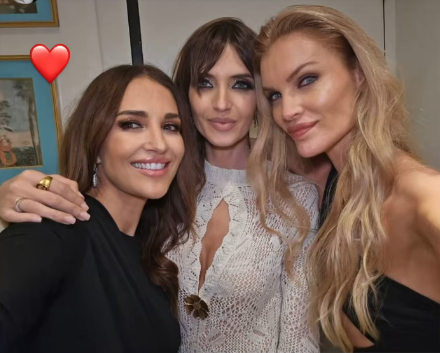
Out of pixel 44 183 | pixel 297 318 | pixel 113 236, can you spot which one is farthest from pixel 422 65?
pixel 44 183

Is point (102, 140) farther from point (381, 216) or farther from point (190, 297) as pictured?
point (381, 216)

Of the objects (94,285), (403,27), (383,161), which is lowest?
(94,285)

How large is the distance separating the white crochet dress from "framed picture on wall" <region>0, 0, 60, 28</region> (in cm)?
109

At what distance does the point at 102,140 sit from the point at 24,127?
0.78 metres

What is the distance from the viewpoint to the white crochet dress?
3.68 ft

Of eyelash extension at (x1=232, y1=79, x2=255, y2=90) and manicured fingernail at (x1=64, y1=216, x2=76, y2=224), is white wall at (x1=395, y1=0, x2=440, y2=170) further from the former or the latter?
manicured fingernail at (x1=64, y1=216, x2=76, y2=224)

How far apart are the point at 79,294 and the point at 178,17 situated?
124cm

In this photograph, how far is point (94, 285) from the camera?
901 millimetres

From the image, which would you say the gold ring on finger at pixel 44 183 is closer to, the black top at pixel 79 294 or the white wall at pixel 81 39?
the black top at pixel 79 294

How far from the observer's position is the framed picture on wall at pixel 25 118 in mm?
1583

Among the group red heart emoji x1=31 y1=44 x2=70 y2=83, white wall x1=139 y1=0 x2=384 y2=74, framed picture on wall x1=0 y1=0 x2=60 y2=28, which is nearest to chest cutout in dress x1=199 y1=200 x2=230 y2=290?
white wall x1=139 y1=0 x2=384 y2=74

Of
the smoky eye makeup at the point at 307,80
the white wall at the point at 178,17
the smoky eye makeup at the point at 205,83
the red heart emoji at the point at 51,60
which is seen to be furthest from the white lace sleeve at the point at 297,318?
the red heart emoji at the point at 51,60

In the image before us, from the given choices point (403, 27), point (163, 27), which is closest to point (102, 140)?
point (163, 27)

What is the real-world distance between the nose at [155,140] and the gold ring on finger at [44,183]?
257 millimetres
